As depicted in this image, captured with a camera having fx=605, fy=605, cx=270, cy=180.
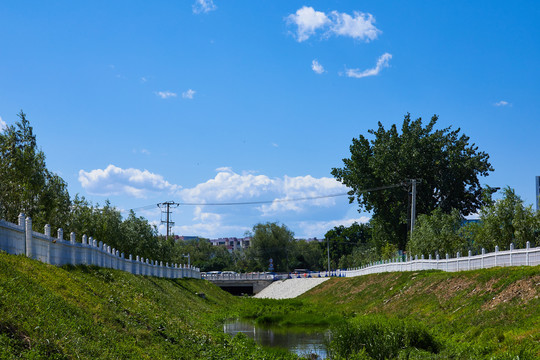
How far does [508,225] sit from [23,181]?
35.2 m

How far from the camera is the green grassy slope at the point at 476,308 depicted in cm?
2003

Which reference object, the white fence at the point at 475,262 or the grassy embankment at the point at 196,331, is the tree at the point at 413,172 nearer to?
the white fence at the point at 475,262

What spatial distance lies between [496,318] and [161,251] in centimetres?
6315

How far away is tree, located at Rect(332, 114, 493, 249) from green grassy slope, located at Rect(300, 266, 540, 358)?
23379mm

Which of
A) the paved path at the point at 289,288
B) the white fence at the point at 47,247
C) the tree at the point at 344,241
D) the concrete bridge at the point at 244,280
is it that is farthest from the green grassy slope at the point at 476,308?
the tree at the point at 344,241

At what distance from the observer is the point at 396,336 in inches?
893

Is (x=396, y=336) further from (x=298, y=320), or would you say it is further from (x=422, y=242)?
(x=422, y=242)

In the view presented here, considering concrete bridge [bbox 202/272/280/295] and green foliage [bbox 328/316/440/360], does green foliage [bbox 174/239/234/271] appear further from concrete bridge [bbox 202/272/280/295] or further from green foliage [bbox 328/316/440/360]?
green foliage [bbox 328/316/440/360]

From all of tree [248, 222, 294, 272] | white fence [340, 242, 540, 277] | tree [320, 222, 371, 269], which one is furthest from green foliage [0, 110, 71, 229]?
tree [320, 222, 371, 269]

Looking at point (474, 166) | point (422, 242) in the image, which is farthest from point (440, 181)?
point (422, 242)

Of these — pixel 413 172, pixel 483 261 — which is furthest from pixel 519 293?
pixel 413 172

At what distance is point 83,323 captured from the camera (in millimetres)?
15023

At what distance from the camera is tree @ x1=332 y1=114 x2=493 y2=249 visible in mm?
66688

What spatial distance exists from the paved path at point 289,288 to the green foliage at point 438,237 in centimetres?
2556
